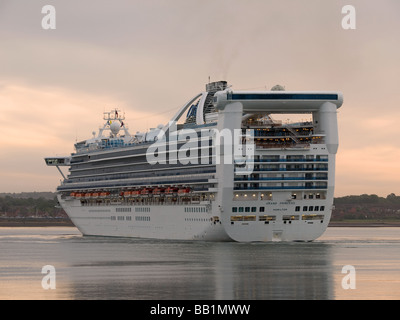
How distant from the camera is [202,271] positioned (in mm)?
60188

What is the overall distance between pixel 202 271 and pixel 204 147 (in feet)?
102

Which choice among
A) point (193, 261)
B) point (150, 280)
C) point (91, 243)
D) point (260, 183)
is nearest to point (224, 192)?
point (260, 183)

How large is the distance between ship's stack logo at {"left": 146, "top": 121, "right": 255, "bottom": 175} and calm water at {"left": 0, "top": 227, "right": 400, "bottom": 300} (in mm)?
8300

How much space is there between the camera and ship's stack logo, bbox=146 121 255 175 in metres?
84.1

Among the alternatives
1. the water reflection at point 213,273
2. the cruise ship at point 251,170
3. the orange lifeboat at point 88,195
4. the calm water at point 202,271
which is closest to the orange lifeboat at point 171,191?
the cruise ship at point 251,170

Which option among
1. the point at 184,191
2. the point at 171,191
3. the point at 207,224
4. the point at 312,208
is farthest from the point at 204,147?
the point at 312,208

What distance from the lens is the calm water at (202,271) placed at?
48125 millimetres

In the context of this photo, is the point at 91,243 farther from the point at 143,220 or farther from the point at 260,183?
the point at 260,183

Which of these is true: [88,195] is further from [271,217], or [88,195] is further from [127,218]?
[271,217]

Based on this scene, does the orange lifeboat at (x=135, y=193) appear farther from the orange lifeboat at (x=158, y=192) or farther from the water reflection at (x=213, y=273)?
the water reflection at (x=213, y=273)

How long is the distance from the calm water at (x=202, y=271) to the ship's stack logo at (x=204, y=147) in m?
8.30

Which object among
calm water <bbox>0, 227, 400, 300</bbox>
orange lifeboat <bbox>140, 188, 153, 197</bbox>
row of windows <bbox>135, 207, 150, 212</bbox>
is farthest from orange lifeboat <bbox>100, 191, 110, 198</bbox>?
calm water <bbox>0, 227, 400, 300</bbox>

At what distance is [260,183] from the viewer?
83.7 m

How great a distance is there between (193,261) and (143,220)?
34.2 metres
